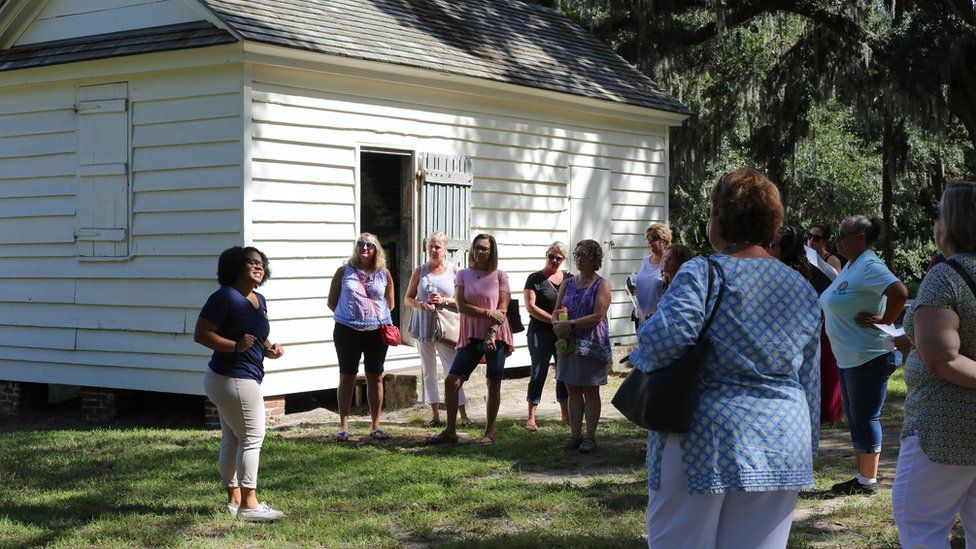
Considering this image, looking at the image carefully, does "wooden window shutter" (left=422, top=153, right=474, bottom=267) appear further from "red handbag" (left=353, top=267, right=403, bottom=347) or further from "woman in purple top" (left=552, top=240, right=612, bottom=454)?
"woman in purple top" (left=552, top=240, right=612, bottom=454)

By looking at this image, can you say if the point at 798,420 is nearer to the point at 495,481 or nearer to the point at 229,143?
the point at 495,481

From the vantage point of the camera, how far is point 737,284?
3.58m

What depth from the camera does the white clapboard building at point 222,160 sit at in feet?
34.2

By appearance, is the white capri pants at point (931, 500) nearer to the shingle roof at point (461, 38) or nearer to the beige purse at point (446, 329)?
the beige purse at point (446, 329)

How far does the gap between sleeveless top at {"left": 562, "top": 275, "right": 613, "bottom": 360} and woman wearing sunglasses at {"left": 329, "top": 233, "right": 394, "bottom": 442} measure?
1.72 m

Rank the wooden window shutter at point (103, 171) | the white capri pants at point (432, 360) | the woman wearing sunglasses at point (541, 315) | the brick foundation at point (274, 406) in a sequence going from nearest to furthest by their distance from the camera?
the woman wearing sunglasses at point (541, 315)
the white capri pants at point (432, 360)
the brick foundation at point (274, 406)
the wooden window shutter at point (103, 171)

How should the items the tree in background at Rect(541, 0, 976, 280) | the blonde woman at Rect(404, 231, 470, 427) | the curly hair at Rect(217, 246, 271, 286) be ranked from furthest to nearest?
the tree in background at Rect(541, 0, 976, 280)
the blonde woman at Rect(404, 231, 470, 427)
the curly hair at Rect(217, 246, 271, 286)

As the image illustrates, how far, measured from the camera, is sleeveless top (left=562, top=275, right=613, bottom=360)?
8688 millimetres

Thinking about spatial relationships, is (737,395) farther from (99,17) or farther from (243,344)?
(99,17)

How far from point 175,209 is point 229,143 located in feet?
2.98

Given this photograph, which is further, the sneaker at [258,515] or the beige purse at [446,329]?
the beige purse at [446,329]

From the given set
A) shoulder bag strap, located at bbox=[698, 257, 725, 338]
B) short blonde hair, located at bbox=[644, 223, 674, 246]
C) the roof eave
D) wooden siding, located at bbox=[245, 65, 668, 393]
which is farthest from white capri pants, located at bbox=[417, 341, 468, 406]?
shoulder bag strap, located at bbox=[698, 257, 725, 338]

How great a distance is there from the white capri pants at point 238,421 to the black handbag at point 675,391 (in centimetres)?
327

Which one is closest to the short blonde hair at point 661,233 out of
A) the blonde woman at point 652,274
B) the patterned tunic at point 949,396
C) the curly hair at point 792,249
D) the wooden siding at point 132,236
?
the blonde woman at point 652,274
